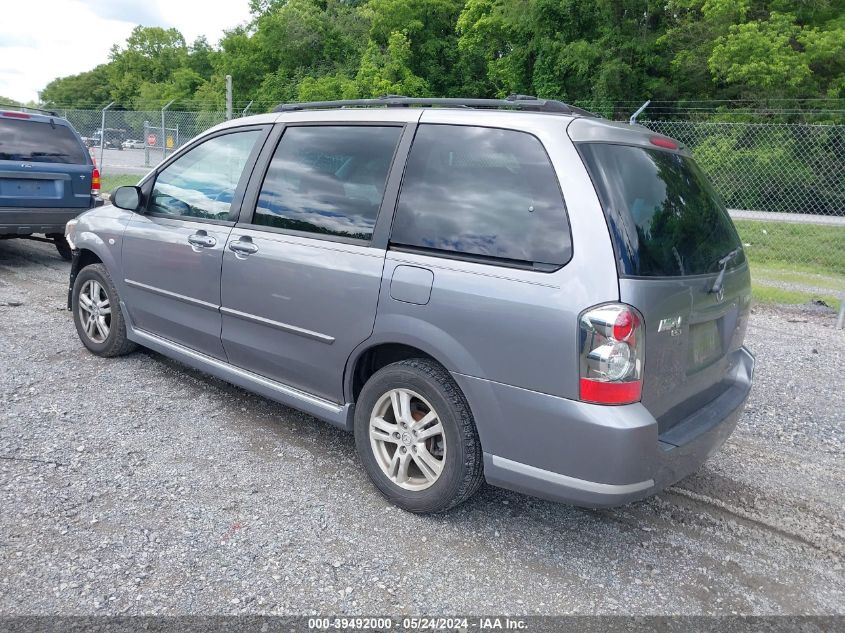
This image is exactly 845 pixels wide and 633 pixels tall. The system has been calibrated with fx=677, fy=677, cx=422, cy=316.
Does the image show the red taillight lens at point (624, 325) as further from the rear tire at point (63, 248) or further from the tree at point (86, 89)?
the tree at point (86, 89)

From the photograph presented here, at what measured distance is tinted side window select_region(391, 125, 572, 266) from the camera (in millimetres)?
2807

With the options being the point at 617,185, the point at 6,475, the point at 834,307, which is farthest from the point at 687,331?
the point at 834,307

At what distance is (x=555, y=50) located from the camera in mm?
29828

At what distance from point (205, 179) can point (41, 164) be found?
16.6ft

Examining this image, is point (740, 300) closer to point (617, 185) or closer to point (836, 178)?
point (617, 185)

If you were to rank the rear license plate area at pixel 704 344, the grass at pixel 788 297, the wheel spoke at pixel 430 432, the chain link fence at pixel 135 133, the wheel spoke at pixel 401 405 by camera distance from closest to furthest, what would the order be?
the rear license plate area at pixel 704 344 → the wheel spoke at pixel 430 432 → the wheel spoke at pixel 401 405 → the grass at pixel 788 297 → the chain link fence at pixel 135 133

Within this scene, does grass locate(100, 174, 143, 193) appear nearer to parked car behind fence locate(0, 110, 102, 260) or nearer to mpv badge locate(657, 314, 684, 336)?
parked car behind fence locate(0, 110, 102, 260)

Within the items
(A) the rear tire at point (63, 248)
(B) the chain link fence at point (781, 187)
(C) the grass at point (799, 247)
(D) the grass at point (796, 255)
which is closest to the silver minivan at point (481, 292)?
(A) the rear tire at point (63, 248)

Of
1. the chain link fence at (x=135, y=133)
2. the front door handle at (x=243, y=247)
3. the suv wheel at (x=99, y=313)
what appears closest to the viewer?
the front door handle at (x=243, y=247)

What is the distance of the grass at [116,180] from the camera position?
18281mm

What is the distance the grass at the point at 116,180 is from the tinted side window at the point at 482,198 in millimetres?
16583

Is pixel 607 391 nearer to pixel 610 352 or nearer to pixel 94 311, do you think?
pixel 610 352

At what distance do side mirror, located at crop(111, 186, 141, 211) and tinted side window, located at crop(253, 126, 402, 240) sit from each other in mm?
1253

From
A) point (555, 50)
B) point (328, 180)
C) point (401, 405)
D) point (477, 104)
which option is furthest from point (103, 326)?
point (555, 50)
